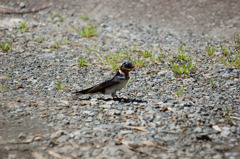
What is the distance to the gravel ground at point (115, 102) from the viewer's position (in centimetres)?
426

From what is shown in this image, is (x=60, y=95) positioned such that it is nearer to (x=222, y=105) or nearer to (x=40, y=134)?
(x=40, y=134)

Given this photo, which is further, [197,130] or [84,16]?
[84,16]

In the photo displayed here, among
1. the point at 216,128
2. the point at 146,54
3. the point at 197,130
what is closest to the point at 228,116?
the point at 216,128

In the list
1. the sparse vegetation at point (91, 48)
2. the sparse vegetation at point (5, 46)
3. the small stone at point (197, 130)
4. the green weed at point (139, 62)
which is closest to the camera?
the small stone at point (197, 130)

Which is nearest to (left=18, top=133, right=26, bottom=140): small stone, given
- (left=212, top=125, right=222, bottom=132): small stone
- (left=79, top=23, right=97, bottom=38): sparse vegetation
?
(left=212, top=125, right=222, bottom=132): small stone

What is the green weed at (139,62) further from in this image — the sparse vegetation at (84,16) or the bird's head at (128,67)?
the sparse vegetation at (84,16)

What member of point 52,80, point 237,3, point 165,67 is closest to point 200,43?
point 165,67

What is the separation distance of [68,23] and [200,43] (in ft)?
15.7

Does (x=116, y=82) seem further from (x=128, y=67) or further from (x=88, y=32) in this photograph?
(x=88, y=32)

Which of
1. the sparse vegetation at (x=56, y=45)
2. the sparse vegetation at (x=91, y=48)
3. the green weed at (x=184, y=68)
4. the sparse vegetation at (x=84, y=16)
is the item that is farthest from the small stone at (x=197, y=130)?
the sparse vegetation at (x=84, y=16)

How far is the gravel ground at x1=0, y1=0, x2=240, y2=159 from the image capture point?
426cm

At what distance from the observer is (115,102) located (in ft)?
18.6

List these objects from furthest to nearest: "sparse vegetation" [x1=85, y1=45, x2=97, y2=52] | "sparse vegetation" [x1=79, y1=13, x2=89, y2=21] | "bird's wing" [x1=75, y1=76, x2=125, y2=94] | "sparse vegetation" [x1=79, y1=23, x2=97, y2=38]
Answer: "sparse vegetation" [x1=79, y1=13, x2=89, y2=21], "sparse vegetation" [x1=79, y1=23, x2=97, y2=38], "sparse vegetation" [x1=85, y1=45, x2=97, y2=52], "bird's wing" [x1=75, y1=76, x2=125, y2=94]

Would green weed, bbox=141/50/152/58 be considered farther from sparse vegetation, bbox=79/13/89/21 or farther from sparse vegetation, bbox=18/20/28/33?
sparse vegetation, bbox=18/20/28/33
